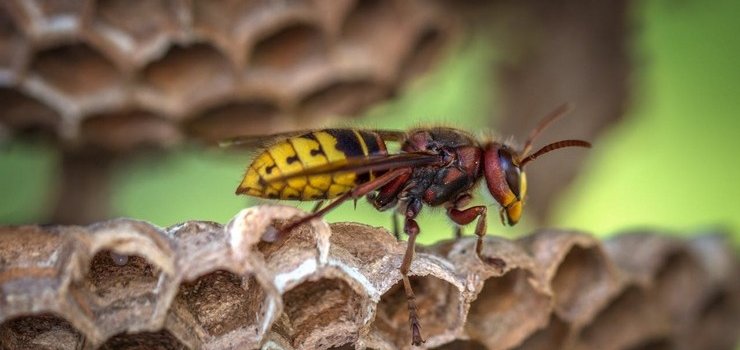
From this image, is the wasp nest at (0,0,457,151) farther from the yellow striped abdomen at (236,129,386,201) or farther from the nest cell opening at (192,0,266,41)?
the yellow striped abdomen at (236,129,386,201)

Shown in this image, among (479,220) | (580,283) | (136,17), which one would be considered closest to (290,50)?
(136,17)

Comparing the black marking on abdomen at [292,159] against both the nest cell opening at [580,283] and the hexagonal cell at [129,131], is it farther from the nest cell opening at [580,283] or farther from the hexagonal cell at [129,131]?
the hexagonal cell at [129,131]

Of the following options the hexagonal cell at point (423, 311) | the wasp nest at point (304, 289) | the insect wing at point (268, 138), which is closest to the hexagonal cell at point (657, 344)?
the wasp nest at point (304, 289)

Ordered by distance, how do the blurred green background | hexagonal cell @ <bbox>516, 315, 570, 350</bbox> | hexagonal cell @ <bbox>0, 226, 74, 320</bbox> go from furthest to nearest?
the blurred green background → hexagonal cell @ <bbox>516, 315, 570, 350</bbox> → hexagonal cell @ <bbox>0, 226, 74, 320</bbox>

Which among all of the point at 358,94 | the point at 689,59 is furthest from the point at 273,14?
the point at 689,59

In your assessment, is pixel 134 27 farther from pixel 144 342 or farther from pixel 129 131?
pixel 144 342

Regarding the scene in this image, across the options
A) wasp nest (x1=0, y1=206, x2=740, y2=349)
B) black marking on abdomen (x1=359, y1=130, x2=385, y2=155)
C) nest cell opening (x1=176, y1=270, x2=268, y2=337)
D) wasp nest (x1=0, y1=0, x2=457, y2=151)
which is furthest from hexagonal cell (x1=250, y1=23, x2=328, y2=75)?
nest cell opening (x1=176, y1=270, x2=268, y2=337)
